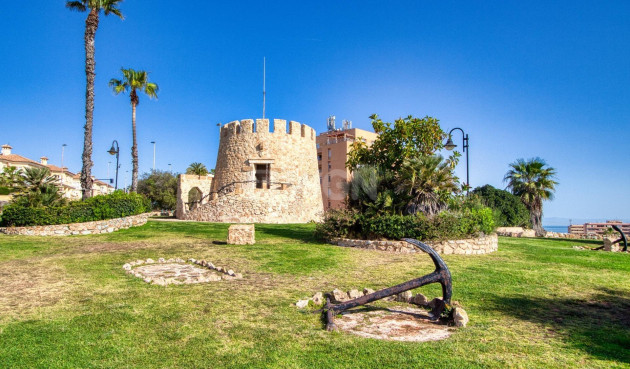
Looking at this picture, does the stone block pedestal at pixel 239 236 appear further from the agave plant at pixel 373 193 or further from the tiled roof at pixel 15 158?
the tiled roof at pixel 15 158

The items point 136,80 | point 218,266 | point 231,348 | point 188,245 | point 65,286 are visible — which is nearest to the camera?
point 231,348

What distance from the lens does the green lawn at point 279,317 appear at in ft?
11.7

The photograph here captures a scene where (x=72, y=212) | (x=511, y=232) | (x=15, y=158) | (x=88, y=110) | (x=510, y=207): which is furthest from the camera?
(x=15, y=158)

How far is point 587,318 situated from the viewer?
501cm

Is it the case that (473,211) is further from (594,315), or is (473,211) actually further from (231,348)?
(231,348)

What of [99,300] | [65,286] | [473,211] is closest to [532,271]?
[473,211]

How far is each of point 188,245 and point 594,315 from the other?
35.0 ft

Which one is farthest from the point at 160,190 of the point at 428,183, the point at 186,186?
the point at 428,183

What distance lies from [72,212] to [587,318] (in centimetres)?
1672

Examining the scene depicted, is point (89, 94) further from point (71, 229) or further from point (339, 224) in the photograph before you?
point (339, 224)

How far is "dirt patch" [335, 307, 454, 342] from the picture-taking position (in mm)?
4176

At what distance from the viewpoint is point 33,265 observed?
27.6 ft

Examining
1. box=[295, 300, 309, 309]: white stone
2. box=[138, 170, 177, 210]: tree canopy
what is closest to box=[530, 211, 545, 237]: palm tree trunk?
box=[295, 300, 309, 309]: white stone

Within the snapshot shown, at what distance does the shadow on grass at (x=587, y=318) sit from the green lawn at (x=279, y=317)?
2cm
